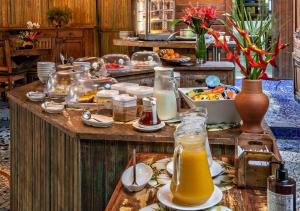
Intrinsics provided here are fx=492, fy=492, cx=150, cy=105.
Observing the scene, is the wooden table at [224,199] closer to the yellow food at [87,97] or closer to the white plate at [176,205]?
the white plate at [176,205]

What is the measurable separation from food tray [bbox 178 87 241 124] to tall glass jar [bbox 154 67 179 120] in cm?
11

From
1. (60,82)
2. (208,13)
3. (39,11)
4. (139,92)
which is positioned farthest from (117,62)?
(39,11)

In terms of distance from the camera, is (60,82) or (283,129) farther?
A: (283,129)

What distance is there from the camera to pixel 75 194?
2363 mm

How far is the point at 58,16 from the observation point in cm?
1050

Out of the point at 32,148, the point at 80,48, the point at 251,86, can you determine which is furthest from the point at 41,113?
the point at 80,48

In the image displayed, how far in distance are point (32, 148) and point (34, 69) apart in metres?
5.22

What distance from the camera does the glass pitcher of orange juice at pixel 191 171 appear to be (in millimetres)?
1410

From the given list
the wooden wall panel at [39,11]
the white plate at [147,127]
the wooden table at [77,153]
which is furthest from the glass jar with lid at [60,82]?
the wooden wall panel at [39,11]

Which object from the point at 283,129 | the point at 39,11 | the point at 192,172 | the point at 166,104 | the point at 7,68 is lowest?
the point at 283,129

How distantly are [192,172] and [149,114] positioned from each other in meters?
0.89

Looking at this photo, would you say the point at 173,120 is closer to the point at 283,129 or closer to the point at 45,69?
the point at 45,69

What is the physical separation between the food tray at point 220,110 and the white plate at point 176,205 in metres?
0.80

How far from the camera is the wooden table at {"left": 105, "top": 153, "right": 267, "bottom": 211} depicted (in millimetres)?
1487
